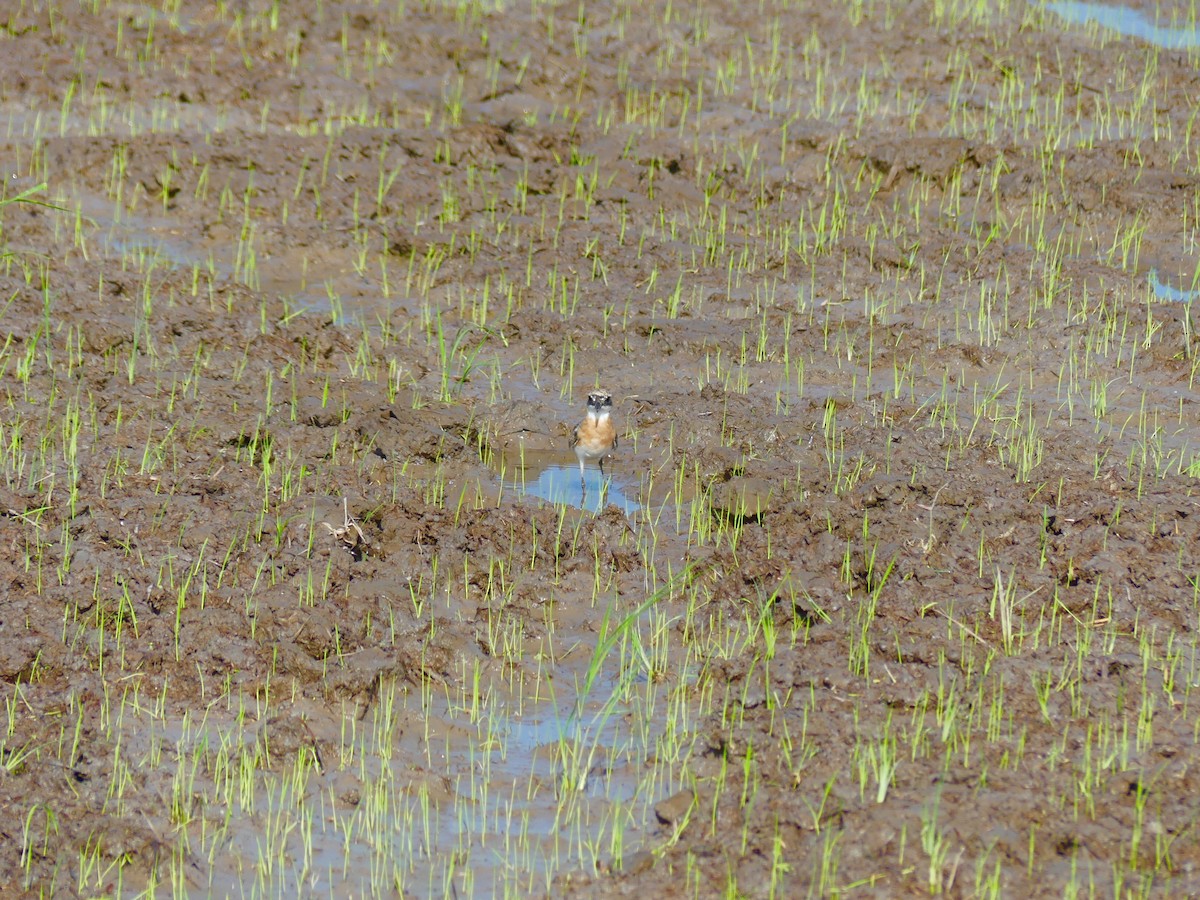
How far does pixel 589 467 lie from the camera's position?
23.1 feet

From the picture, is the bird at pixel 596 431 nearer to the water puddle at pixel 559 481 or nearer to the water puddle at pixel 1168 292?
the water puddle at pixel 559 481

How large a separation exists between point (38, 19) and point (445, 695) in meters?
8.71

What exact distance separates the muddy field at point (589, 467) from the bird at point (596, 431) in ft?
0.58

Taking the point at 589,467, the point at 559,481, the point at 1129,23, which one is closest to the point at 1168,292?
the point at 589,467

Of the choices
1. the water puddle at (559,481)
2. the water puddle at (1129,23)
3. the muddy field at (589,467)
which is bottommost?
the water puddle at (559,481)

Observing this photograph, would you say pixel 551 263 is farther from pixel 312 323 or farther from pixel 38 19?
pixel 38 19

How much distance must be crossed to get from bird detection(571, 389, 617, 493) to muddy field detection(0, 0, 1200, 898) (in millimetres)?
178

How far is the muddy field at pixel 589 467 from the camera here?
450 centimetres

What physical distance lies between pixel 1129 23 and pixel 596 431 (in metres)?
9.56

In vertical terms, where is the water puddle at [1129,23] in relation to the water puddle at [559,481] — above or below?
above

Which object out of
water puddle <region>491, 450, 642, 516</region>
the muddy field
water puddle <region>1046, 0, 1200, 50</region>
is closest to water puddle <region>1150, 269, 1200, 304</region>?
the muddy field

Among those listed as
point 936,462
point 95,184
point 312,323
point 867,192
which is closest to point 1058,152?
point 867,192

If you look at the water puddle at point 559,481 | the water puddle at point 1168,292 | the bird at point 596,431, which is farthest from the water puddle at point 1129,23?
the bird at point 596,431

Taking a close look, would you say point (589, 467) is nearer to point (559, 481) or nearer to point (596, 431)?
point (559, 481)
